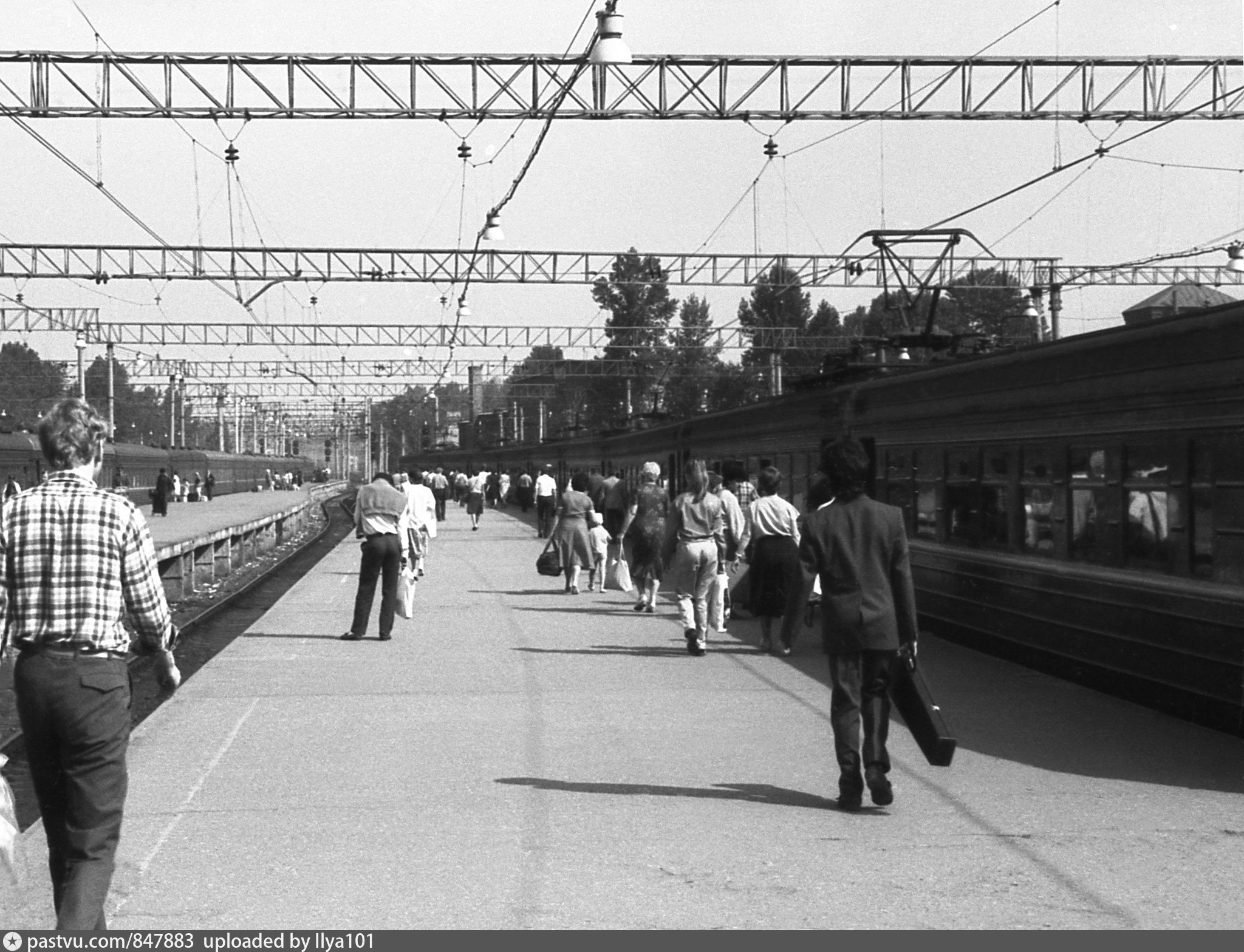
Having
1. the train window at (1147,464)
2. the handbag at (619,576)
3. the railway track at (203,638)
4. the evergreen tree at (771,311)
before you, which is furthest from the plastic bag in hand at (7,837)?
the evergreen tree at (771,311)

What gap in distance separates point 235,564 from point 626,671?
2254cm

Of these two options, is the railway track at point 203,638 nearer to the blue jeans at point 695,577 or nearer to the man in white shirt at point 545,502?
the blue jeans at point 695,577

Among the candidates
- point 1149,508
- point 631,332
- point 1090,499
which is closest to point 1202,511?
point 1149,508

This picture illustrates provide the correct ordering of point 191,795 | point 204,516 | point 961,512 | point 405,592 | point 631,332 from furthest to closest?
1. point 631,332
2. point 204,516
3. point 405,592
4. point 961,512
5. point 191,795

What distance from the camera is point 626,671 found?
1480 centimetres

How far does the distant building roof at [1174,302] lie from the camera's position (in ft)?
44.5

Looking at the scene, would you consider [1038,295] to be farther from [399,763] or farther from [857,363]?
[399,763]

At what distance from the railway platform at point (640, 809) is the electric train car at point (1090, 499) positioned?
0.45 metres

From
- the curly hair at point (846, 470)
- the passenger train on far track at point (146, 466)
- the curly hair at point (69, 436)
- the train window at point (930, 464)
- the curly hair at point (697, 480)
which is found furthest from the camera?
the passenger train on far track at point (146, 466)

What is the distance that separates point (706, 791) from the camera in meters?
9.36

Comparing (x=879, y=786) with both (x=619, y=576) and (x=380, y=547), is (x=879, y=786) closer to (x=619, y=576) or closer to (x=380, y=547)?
(x=380, y=547)

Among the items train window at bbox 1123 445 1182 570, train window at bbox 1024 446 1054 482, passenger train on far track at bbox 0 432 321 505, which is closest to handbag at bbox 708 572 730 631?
train window at bbox 1024 446 1054 482

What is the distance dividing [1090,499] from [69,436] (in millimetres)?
8790

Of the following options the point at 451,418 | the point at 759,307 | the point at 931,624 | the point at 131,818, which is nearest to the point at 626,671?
the point at 931,624
